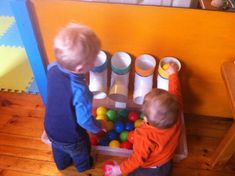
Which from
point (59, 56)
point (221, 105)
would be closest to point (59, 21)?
point (59, 56)

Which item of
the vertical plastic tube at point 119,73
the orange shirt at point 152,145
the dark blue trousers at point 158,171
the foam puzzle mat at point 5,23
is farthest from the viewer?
the foam puzzle mat at point 5,23

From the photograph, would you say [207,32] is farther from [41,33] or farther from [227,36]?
[41,33]

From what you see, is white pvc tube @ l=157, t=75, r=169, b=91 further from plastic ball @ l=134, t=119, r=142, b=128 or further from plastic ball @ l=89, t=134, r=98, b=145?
plastic ball @ l=89, t=134, r=98, b=145

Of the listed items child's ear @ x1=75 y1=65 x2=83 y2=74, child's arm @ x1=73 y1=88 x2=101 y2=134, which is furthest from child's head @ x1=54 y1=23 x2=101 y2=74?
child's arm @ x1=73 y1=88 x2=101 y2=134

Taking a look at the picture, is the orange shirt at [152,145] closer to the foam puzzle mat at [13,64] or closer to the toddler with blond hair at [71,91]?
the toddler with blond hair at [71,91]

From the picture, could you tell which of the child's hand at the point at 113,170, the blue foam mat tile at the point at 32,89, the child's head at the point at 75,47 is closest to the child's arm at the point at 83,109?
the child's head at the point at 75,47

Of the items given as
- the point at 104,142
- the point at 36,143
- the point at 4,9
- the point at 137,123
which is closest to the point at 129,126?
the point at 137,123

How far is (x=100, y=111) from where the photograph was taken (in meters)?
1.32

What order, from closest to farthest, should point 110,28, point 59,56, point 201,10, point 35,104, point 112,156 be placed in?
point 59,56 < point 201,10 < point 110,28 < point 112,156 < point 35,104

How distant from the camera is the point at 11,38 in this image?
182cm

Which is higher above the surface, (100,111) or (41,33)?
(41,33)

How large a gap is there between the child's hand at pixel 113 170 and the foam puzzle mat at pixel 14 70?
709 mm

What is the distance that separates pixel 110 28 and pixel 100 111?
0.45 metres

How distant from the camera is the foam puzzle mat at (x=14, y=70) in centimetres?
153
